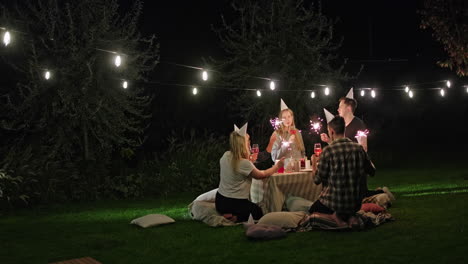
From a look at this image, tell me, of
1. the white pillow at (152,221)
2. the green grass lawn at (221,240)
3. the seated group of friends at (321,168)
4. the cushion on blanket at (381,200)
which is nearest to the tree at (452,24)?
the green grass lawn at (221,240)

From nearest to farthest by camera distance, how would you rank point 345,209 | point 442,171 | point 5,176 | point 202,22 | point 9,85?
1. point 345,209
2. point 5,176
3. point 9,85
4. point 442,171
5. point 202,22

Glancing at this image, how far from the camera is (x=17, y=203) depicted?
8.85 metres

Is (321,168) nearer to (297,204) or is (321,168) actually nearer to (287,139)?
(297,204)

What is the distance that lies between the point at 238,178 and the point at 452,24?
6458 mm

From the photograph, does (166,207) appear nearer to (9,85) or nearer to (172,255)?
(172,255)

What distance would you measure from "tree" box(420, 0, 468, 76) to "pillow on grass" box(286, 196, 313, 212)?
18.4 feet

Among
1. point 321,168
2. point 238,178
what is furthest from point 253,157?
point 321,168

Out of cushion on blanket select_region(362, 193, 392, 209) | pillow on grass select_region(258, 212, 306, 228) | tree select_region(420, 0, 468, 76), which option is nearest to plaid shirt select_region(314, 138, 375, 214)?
pillow on grass select_region(258, 212, 306, 228)

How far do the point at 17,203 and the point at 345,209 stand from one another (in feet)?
19.4

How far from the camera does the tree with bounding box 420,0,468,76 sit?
10049 mm

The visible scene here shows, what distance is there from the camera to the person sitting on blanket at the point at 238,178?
6.25m

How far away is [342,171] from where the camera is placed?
5.50m

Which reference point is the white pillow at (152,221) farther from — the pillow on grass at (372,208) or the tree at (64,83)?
the tree at (64,83)

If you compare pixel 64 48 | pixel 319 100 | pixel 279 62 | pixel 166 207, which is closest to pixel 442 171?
pixel 319 100
